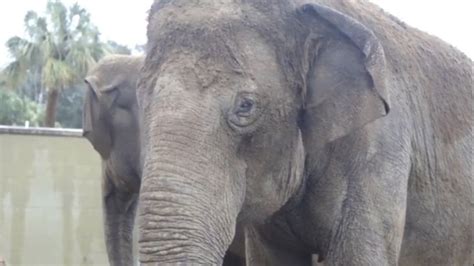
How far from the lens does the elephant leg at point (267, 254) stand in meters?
5.13

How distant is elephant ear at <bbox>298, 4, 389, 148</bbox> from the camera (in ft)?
13.6

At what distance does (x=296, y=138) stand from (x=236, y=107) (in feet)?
1.59

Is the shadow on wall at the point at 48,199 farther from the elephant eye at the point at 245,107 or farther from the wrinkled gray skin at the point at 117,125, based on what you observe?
the elephant eye at the point at 245,107

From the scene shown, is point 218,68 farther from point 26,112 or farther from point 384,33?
point 26,112

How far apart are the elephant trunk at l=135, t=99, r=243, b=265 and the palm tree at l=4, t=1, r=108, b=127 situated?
71.5 feet

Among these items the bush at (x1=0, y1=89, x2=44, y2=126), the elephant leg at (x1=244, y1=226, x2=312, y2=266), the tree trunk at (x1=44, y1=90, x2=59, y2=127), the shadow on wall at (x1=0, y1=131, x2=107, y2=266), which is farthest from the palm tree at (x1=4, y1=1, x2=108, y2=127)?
the elephant leg at (x1=244, y1=226, x2=312, y2=266)

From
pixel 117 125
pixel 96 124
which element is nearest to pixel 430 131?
pixel 117 125

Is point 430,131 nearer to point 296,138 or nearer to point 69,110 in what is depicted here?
point 296,138

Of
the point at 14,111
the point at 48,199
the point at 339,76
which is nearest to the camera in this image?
the point at 339,76

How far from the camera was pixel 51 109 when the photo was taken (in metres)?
25.2

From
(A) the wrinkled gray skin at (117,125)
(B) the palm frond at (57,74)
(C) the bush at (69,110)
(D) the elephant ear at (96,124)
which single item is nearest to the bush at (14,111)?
(C) the bush at (69,110)

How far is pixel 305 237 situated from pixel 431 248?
725 millimetres

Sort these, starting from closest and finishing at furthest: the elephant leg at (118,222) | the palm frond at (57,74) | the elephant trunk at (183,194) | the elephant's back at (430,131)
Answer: the elephant trunk at (183,194) → the elephant's back at (430,131) → the elephant leg at (118,222) → the palm frond at (57,74)

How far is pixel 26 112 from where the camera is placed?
4162cm
